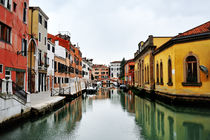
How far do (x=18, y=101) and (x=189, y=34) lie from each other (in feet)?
46.3

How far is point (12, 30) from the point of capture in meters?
13.5

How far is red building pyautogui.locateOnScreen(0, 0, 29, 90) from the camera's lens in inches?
487

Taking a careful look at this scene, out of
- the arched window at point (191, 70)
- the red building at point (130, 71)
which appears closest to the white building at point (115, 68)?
the red building at point (130, 71)

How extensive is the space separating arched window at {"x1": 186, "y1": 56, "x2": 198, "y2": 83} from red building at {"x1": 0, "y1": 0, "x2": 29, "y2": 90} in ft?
46.7

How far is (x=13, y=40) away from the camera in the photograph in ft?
44.9

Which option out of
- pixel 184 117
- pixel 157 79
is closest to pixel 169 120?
pixel 184 117

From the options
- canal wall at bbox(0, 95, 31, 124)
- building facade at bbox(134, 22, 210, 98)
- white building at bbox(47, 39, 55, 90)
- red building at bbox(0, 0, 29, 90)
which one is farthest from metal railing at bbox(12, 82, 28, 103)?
white building at bbox(47, 39, 55, 90)

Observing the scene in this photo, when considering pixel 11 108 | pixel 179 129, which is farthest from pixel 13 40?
pixel 179 129

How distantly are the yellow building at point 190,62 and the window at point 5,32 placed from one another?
13533 mm

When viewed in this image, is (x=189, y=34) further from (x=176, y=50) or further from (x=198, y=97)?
(x=198, y=97)

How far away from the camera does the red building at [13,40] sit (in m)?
12.4

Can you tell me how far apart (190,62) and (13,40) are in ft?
47.6

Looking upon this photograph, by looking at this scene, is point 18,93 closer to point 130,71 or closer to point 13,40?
point 13,40

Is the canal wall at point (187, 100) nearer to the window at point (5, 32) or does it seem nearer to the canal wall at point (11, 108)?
the canal wall at point (11, 108)
